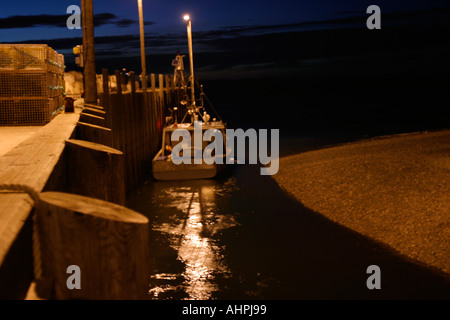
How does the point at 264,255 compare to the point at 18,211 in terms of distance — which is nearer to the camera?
the point at 18,211

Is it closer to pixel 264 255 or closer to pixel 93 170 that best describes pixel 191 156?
pixel 264 255

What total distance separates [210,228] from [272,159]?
1359 cm

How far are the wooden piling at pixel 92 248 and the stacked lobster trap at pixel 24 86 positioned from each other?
34.6 ft

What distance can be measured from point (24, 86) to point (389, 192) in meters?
11.2

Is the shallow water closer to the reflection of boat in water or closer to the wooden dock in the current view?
the reflection of boat in water

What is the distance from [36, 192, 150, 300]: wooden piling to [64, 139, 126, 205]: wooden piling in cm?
159

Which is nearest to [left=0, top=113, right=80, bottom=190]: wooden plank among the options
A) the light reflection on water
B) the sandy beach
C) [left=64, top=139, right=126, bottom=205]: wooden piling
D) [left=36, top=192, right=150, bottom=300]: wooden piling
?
[left=64, top=139, right=126, bottom=205]: wooden piling

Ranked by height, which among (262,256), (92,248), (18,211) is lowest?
(262,256)

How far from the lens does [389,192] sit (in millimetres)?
16359

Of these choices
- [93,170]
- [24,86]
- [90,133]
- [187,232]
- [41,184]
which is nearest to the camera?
[41,184]

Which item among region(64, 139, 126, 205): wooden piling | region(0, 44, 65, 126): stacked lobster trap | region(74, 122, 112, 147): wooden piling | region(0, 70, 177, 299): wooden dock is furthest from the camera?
region(0, 44, 65, 126): stacked lobster trap

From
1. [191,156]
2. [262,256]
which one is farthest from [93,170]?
[191,156]

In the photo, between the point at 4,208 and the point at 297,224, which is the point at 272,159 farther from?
the point at 4,208

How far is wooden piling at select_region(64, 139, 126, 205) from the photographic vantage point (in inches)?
155
